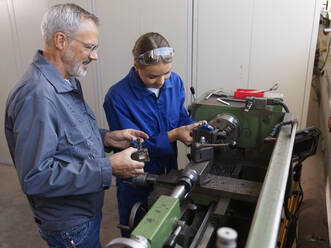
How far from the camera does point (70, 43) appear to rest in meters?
0.98

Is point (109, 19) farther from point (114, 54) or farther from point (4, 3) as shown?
point (4, 3)

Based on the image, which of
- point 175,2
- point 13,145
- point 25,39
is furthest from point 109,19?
point 13,145

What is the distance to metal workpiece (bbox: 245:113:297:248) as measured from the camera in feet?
1.90

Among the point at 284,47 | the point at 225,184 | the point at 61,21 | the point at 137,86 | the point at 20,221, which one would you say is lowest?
the point at 20,221

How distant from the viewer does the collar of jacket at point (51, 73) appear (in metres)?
0.97

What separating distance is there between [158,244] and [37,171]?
0.46 metres

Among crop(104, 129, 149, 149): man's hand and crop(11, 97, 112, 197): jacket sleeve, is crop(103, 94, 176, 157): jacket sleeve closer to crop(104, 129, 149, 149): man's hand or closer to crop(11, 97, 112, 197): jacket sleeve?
crop(104, 129, 149, 149): man's hand

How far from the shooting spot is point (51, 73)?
0.98 meters

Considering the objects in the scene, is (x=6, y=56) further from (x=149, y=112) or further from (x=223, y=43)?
(x=149, y=112)

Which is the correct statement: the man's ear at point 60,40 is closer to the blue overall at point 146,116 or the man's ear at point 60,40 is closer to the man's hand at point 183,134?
the blue overall at point 146,116

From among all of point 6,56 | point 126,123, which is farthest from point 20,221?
point 126,123

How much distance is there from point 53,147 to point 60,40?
338 mm

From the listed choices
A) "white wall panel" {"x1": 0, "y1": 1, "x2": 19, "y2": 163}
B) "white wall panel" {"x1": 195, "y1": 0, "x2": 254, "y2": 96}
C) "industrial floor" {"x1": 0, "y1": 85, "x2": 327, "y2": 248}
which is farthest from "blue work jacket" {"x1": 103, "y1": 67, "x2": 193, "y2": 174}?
"white wall panel" {"x1": 0, "y1": 1, "x2": 19, "y2": 163}

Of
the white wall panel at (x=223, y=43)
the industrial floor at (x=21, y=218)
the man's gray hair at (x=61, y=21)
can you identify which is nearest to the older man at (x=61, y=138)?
the man's gray hair at (x=61, y=21)
